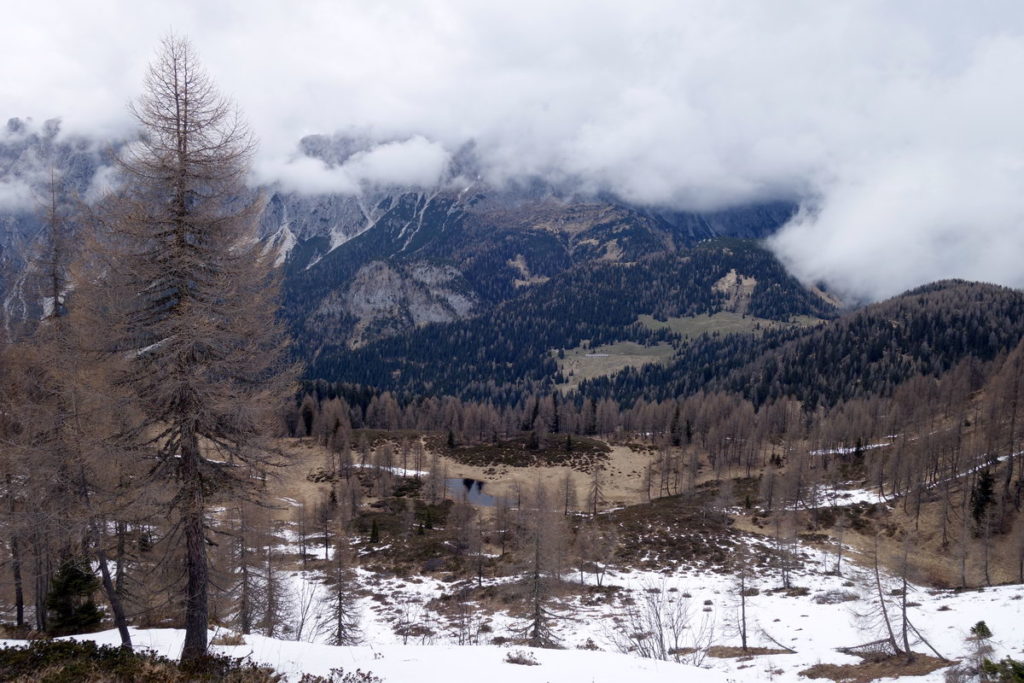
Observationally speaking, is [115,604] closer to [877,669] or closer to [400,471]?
[877,669]

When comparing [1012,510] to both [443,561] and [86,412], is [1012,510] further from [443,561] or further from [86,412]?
[86,412]

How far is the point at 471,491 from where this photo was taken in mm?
108188

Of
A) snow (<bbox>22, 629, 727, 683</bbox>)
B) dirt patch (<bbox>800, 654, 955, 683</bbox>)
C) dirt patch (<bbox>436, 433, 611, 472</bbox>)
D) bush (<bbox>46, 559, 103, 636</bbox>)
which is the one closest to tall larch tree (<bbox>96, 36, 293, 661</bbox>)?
snow (<bbox>22, 629, 727, 683</bbox>)

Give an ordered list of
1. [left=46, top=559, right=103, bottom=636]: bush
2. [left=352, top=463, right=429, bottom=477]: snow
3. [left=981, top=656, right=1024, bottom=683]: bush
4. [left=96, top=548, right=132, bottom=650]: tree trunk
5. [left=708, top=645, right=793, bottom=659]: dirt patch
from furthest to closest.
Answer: [left=352, top=463, right=429, bottom=477]: snow, [left=708, top=645, right=793, bottom=659]: dirt patch, [left=46, top=559, right=103, bottom=636]: bush, [left=96, top=548, right=132, bottom=650]: tree trunk, [left=981, top=656, right=1024, bottom=683]: bush

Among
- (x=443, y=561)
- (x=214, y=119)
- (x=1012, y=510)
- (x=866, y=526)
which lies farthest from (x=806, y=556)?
(x=214, y=119)

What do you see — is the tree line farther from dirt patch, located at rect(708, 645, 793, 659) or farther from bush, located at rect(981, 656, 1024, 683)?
dirt patch, located at rect(708, 645, 793, 659)

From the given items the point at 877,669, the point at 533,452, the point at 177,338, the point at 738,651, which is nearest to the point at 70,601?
the point at 177,338

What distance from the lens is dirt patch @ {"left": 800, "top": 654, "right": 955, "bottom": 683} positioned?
23.7 m

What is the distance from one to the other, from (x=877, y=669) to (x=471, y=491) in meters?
88.3

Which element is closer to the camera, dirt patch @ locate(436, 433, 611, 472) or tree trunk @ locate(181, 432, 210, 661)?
tree trunk @ locate(181, 432, 210, 661)

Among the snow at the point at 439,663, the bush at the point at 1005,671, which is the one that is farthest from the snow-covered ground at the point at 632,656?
the bush at the point at 1005,671

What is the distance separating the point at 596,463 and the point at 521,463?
57.4 feet

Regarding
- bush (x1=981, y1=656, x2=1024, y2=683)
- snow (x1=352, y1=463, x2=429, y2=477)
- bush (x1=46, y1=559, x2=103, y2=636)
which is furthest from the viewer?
snow (x1=352, y1=463, x2=429, y2=477)

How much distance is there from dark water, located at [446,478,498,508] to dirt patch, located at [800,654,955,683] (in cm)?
7104
